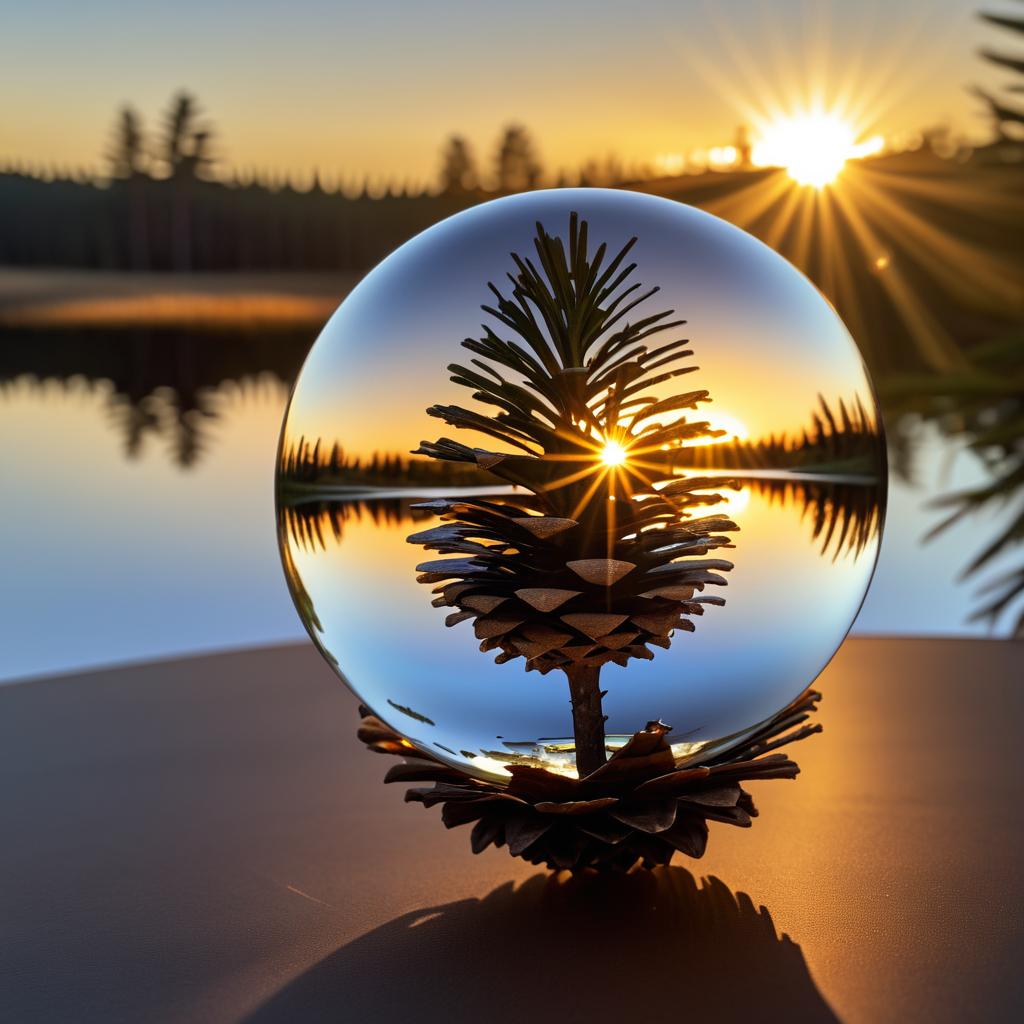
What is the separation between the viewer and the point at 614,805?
608mm

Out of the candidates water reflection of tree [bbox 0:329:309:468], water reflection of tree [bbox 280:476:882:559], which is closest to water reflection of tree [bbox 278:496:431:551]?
water reflection of tree [bbox 280:476:882:559]

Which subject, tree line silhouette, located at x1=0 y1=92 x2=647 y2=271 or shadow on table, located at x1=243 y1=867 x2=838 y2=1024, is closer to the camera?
shadow on table, located at x1=243 y1=867 x2=838 y2=1024

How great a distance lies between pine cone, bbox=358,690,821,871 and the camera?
0.60 meters

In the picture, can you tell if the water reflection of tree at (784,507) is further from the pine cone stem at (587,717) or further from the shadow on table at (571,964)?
the shadow on table at (571,964)

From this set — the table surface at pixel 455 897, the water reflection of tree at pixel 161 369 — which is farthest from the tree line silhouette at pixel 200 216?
the table surface at pixel 455 897

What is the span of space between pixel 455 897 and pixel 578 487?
0.85 ft

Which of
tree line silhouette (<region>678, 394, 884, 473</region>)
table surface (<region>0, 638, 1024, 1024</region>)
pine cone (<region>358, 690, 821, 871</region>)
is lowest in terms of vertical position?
table surface (<region>0, 638, 1024, 1024</region>)

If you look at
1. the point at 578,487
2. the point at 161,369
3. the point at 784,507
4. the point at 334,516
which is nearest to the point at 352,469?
the point at 334,516

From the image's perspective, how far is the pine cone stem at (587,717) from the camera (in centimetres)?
62

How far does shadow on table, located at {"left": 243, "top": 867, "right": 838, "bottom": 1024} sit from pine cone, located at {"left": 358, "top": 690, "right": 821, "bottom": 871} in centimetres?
3

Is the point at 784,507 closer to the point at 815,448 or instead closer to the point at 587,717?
the point at 815,448

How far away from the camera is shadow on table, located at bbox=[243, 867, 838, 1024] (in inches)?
21.7

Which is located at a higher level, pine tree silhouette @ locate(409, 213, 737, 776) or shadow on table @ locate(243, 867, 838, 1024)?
pine tree silhouette @ locate(409, 213, 737, 776)

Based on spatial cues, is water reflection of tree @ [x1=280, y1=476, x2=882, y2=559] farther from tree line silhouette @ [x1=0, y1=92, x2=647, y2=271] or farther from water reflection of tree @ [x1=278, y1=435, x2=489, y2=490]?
tree line silhouette @ [x1=0, y1=92, x2=647, y2=271]
